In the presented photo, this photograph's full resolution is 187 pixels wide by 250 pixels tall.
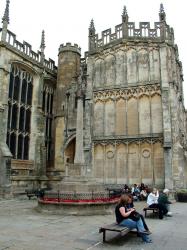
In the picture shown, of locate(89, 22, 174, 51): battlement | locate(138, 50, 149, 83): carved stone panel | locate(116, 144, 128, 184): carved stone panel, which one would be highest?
locate(89, 22, 174, 51): battlement

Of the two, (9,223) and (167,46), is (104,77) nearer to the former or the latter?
(167,46)

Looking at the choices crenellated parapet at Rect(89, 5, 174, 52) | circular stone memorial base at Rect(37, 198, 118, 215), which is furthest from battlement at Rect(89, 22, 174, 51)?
circular stone memorial base at Rect(37, 198, 118, 215)

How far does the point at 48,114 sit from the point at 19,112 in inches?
173

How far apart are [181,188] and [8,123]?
15239 mm

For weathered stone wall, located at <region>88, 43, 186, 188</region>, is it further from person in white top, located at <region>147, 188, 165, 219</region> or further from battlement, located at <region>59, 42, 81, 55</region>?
person in white top, located at <region>147, 188, 165, 219</region>

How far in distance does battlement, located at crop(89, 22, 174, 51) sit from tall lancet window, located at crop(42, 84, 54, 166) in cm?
657

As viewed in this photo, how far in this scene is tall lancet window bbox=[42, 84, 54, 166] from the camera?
2905 centimetres

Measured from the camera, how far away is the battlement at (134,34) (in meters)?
24.2

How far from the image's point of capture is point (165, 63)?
76.1ft

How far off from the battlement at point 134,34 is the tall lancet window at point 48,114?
21.6 feet

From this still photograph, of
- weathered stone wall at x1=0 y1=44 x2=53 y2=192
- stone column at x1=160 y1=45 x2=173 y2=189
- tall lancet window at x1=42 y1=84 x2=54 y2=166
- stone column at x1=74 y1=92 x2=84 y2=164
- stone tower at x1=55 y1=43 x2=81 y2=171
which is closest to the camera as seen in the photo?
stone column at x1=74 y1=92 x2=84 y2=164

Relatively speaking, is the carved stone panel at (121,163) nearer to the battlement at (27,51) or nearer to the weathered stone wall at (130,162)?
the weathered stone wall at (130,162)

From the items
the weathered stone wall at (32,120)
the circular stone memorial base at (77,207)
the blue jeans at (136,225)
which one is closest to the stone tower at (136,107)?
the weathered stone wall at (32,120)

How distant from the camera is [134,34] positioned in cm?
2519
